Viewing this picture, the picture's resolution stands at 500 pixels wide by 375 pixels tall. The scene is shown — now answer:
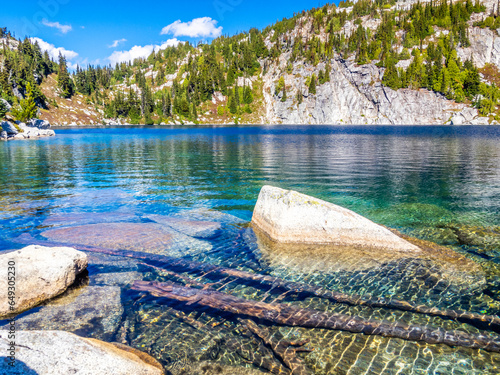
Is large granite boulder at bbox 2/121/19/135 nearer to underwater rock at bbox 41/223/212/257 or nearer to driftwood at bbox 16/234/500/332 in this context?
underwater rock at bbox 41/223/212/257

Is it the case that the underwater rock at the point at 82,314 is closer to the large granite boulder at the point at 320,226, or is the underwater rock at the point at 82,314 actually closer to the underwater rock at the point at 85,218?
the large granite boulder at the point at 320,226

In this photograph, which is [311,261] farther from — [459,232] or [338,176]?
[338,176]

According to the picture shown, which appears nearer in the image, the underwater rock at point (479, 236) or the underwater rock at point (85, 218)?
the underwater rock at point (479, 236)

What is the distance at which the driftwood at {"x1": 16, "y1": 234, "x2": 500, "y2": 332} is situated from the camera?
21.2 ft

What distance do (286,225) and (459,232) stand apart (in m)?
7.38

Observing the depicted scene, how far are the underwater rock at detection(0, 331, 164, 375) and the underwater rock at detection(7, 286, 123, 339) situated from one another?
1174 millimetres

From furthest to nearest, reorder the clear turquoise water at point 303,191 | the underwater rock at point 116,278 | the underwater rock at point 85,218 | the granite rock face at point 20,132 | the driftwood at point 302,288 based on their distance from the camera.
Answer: the granite rock face at point 20,132
the underwater rock at point 85,218
the underwater rock at point 116,278
the driftwood at point 302,288
the clear turquoise water at point 303,191

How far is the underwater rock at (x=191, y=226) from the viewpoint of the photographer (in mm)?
12000

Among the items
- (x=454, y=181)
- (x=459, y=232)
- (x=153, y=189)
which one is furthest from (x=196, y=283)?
(x=454, y=181)

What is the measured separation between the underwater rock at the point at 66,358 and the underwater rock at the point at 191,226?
692 cm

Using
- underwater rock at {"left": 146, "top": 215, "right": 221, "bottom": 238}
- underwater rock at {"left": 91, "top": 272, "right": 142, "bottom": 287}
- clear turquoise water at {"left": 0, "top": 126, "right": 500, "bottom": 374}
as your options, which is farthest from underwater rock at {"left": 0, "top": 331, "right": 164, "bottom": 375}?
underwater rock at {"left": 146, "top": 215, "right": 221, "bottom": 238}

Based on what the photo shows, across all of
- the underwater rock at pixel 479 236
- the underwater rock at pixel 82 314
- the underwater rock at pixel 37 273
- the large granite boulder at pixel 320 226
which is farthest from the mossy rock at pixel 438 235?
the underwater rock at pixel 37 273

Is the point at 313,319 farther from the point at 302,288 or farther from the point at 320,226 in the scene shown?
the point at 320,226

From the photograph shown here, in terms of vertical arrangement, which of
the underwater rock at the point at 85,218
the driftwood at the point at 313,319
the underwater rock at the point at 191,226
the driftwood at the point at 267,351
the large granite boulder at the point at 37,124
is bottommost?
the driftwood at the point at 267,351
